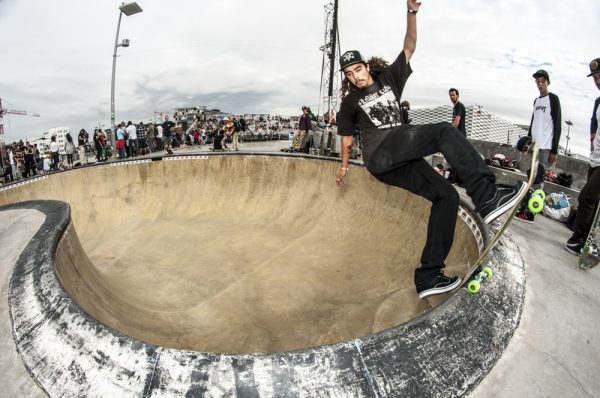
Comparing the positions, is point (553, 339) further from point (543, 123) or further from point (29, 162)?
point (29, 162)

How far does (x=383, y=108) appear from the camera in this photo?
295cm

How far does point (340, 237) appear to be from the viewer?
6.13 metres

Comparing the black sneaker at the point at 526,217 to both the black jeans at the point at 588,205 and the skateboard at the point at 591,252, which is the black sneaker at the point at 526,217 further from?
the skateboard at the point at 591,252

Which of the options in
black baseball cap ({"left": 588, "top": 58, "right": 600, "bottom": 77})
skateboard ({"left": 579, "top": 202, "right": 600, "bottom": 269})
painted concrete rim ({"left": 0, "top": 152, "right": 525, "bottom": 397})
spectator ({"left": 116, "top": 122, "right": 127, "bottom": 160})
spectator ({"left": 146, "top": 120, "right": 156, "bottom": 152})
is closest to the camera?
painted concrete rim ({"left": 0, "top": 152, "right": 525, "bottom": 397})

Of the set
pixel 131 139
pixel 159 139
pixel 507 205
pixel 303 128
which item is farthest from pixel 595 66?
pixel 159 139

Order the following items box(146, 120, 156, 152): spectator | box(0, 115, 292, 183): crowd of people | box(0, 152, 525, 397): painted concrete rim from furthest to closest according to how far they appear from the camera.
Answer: box(146, 120, 156, 152): spectator < box(0, 115, 292, 183): crowd of people < box(0, 152, 525, 397): painted concrete rim

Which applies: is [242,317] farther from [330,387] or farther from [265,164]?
[265,164]

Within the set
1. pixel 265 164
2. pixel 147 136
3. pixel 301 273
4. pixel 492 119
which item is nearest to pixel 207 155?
pixel 265 164

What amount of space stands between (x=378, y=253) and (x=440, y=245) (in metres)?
2.70

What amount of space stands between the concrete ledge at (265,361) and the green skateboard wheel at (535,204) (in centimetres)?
76

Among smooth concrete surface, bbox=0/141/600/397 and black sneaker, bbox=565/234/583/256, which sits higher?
black sneaker, bbox=565/234/583/256

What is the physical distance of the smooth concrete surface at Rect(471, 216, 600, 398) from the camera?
5.36 feet

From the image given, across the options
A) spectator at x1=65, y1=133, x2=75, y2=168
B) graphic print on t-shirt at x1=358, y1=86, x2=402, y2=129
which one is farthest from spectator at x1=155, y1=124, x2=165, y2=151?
graphic print on t-shirt at x1=358, y1=86, x2=402, y2=129

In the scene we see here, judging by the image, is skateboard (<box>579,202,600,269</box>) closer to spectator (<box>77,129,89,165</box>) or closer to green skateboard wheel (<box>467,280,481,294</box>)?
green skateboard wheel (<box>467,280,481,294</box>)
